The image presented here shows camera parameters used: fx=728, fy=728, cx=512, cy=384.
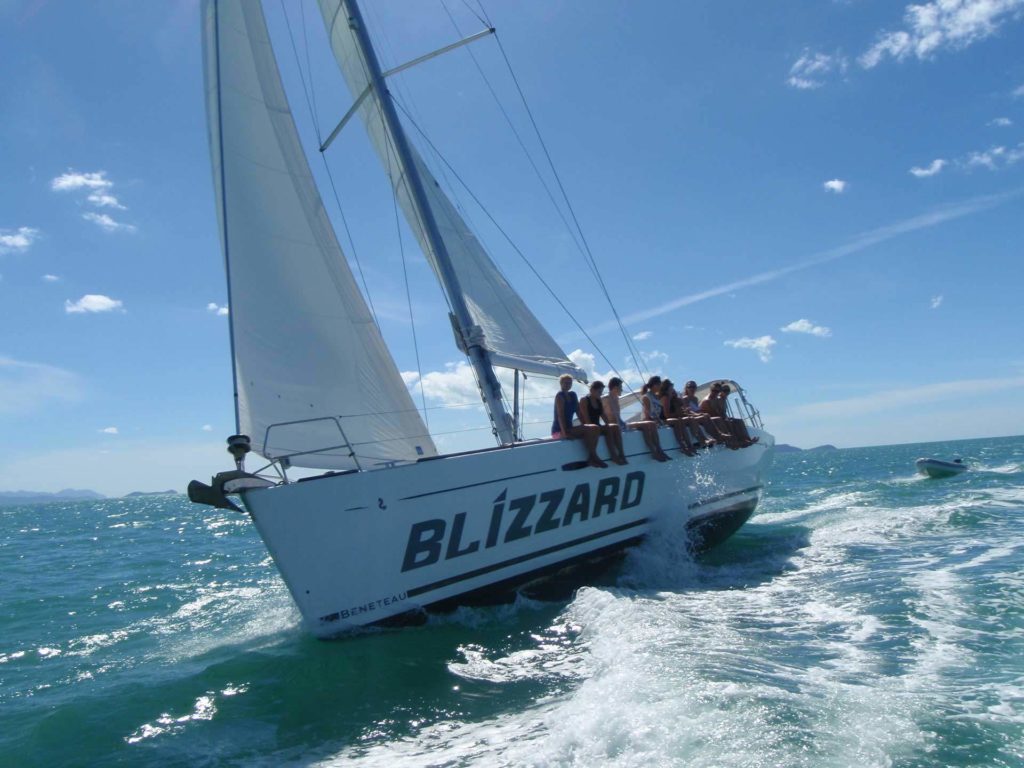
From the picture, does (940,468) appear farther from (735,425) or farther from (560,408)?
(560,408)

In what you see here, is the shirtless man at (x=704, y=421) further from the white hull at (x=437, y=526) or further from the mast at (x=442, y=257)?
the mast at (x=442, y=257)

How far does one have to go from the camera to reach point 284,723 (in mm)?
4434

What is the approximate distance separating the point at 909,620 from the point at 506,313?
17.0 ft

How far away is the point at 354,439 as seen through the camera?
6.65 m

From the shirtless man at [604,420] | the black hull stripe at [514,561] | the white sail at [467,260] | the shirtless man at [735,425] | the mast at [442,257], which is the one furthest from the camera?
the shirtless man at [735,425]

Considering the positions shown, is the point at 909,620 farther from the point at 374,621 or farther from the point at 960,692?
the point at 374,621

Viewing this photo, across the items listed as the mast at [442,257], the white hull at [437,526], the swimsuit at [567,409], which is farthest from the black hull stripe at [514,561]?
the mast at [442,257]

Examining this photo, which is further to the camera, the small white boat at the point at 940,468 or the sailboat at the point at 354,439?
the small white boat at the point at 940,468

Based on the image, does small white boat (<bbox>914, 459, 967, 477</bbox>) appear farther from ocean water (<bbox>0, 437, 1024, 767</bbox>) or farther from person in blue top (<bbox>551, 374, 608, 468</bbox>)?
person in blue top (<bbox>551, 374, 608, 468</bbox>)

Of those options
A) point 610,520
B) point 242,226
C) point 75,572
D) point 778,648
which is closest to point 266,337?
point 242,226

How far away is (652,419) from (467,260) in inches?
114

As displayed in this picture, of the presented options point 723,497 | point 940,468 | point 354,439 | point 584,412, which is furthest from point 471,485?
point 940,468

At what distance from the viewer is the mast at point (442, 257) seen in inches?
322

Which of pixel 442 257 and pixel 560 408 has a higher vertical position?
pixel 442 257
